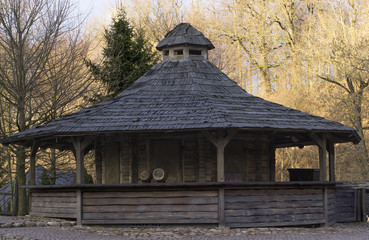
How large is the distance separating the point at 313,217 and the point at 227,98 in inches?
182

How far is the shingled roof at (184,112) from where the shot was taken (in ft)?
49.7

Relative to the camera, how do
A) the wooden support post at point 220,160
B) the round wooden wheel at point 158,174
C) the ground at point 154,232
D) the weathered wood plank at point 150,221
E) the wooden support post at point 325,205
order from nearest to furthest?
the ground at point 154,232, the wooden support post at point 220,160, the weathered wood plank at point 150,221, the round wooden wheel at point 158,174, the wooden support post at point 325,205

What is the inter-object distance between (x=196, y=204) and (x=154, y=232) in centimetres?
151

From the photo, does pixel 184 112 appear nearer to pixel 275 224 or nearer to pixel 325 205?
pixel 275 224

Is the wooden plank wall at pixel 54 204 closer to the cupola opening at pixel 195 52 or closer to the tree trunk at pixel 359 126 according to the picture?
the cupola opening at pixel 195 52

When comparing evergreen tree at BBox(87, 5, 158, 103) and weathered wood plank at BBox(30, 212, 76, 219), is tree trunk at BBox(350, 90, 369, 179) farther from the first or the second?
weathered wood plank at BBox(30, 212, 76, 219)

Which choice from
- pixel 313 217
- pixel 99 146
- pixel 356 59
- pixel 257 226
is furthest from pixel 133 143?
pixel 356 59

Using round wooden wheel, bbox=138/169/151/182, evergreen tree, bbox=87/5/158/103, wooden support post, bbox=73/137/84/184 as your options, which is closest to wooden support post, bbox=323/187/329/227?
round wooden wheel, bbox=138/169/151/182

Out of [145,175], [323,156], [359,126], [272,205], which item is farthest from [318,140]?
[359,126]

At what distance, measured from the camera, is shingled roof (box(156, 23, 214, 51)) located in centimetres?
2072

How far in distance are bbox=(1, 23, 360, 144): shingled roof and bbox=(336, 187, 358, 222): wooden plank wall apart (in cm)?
189

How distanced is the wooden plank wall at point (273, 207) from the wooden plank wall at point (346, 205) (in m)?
2.24

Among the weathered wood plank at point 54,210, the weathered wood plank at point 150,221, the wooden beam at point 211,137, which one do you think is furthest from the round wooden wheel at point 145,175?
the wooden beam at point 211,137

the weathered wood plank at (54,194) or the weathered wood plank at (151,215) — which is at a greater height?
the weathered wood plank at (54,194)
